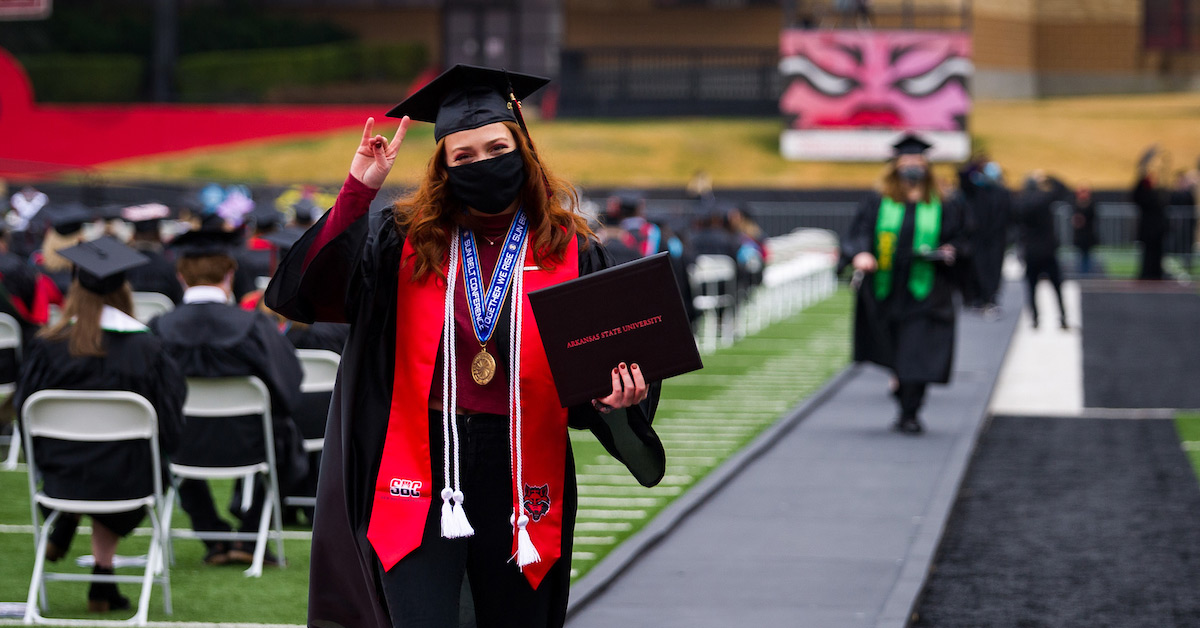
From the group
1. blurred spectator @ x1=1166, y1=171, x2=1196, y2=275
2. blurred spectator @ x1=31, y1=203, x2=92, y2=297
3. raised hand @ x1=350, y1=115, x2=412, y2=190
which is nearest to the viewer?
raised hand @ x1=350, y1=115, x2=412, y2=190

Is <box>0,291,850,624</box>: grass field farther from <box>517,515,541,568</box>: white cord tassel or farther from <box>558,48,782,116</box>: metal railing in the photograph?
<box>558,48,782,116</box>: metal railing

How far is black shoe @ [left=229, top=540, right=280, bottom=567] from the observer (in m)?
7.02

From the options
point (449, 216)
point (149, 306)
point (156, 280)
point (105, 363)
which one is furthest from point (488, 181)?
point (156, 280)

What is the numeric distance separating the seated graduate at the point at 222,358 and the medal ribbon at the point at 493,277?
3.38 metres

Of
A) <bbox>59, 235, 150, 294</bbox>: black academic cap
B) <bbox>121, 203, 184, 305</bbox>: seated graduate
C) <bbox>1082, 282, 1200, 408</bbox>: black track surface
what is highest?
<bbox>59, 235, 150, 294</bbox>: black academic cap

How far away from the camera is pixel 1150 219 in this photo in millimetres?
25156

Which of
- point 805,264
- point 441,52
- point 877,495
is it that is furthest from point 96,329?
point 441,52

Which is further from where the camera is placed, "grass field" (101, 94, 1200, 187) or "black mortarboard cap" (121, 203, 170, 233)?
"grass field" (101, 94, 1200, 187)

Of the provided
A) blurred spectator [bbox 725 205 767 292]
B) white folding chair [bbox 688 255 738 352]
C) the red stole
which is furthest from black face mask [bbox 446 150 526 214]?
blurred spectator [bbox 725 205 767 292]

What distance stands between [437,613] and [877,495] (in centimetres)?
568

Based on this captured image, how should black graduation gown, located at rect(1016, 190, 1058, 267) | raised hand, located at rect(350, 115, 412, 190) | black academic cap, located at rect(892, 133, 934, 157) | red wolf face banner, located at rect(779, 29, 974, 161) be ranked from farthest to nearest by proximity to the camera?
1. red wolf face banner, located at rect(779, 29, 974, 161)
2. black graduation gown, located at rect(1016, 190, 1058, 267)
3. black academic cap, located at rect(892, 133, 934, 157)
4. raised hand, located at rect(350, 115, 412, 190)

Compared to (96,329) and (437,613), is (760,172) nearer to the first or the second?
(96,329)

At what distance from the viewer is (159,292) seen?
10742 mm

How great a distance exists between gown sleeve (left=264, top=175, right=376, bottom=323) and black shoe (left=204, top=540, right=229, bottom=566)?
3873 millimetres
